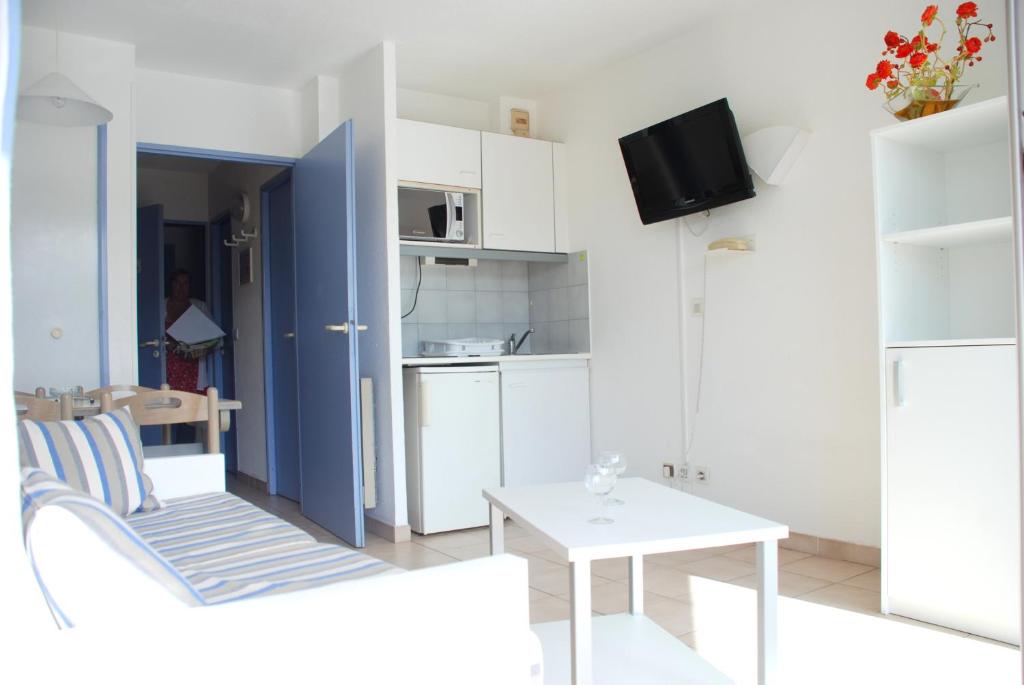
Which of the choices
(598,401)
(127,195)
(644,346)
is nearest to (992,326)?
(644,346)

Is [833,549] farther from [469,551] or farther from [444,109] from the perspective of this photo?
[444,109]

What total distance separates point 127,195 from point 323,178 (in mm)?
940

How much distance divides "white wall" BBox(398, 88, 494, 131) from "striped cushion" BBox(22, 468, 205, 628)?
3881 mm

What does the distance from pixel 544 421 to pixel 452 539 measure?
861mm

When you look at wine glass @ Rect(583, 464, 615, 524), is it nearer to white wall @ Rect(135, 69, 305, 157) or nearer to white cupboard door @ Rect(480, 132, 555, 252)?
white cupboard door @ Rect(480, 132, 555, 252)

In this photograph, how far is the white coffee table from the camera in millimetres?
1538

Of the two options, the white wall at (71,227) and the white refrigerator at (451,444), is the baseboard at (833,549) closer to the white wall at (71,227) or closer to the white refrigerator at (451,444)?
the white refrigerator at (451,444)

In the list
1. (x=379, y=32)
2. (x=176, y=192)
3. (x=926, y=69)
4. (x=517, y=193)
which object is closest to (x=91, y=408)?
(x=379, y=32)

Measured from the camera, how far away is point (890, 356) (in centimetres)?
254

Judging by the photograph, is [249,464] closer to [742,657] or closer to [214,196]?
[214,196]

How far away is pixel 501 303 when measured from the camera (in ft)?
16.0

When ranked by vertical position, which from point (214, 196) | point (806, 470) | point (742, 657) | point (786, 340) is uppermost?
point (214, 196)

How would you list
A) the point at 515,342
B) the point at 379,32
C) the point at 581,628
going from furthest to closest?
the point at 515,342 → the point at 379,32 → the point at 581,628

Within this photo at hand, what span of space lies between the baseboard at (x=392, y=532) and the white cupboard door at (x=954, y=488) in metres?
2.20
